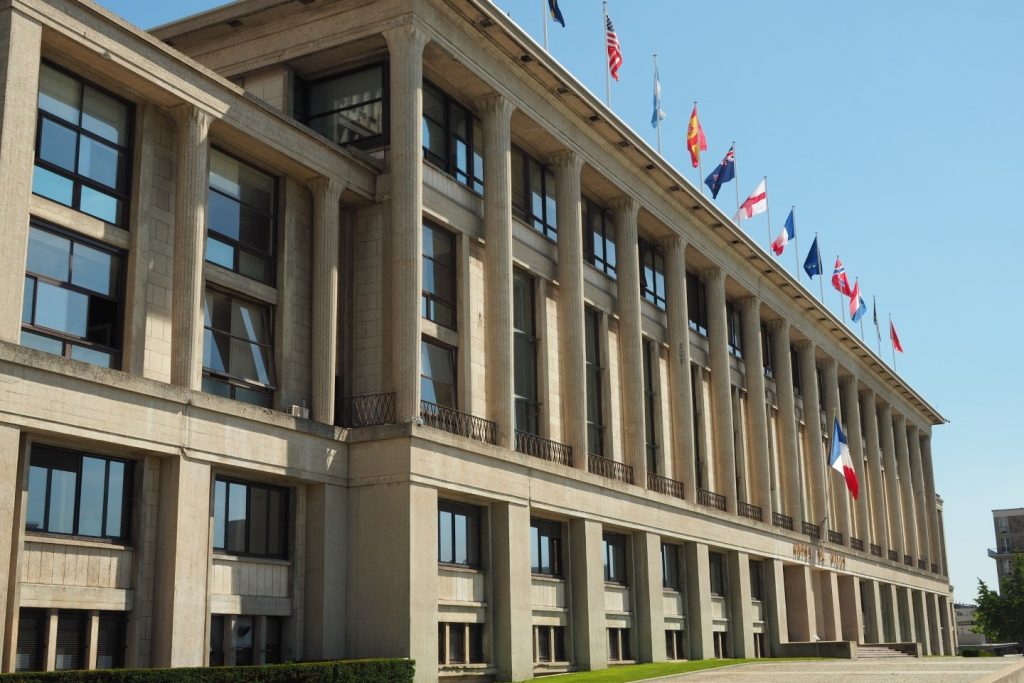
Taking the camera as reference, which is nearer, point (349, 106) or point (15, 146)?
point (15, 146)

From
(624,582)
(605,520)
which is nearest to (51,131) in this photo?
(605,520)

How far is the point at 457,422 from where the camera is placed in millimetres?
34938

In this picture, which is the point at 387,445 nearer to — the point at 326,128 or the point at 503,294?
the point at 503,294

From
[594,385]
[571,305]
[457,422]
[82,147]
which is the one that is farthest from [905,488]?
[82,147]

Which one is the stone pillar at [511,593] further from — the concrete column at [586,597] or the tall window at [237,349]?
the tall window at [237,349]

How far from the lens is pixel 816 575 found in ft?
209

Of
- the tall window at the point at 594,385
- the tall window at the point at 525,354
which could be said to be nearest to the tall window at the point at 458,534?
the tall window at the point at 525,354

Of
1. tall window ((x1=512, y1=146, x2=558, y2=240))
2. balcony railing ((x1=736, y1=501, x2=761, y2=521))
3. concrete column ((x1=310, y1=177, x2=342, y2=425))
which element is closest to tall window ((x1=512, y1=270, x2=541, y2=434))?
tall window ((x1=512, y1=146, x2=558, y2=240))

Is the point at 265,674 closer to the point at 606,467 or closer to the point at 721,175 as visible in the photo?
the point at 606,467

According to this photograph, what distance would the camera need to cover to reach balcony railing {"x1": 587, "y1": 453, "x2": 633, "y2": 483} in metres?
42.5

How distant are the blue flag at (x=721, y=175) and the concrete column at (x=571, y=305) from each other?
11976 mm

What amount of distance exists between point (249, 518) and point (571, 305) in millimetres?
15993

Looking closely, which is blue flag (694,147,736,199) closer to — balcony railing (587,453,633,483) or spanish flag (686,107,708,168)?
spanish flag (686,107,708,168)

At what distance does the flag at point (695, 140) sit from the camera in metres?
50.0
